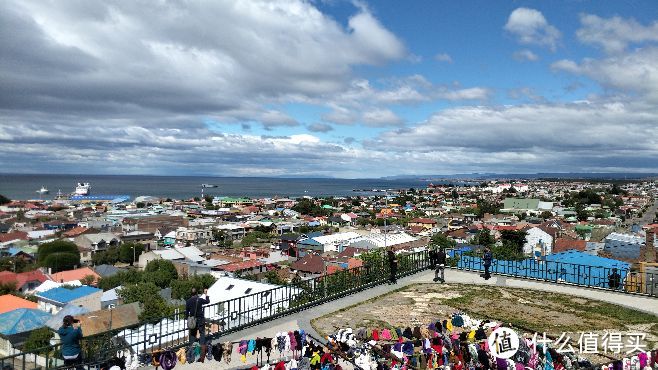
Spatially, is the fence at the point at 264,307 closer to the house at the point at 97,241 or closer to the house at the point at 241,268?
the house at the point at 241,268

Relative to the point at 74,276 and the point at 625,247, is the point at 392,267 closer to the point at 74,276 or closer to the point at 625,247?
the point at 625,247

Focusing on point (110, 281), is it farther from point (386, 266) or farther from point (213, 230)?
point (213, 230)

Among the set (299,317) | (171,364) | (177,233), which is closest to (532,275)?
(299,317)

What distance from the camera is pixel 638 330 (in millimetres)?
11742

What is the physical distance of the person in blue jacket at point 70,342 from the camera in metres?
7.91

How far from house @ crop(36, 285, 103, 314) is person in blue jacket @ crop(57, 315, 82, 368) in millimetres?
27902

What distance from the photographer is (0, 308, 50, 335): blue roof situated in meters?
26.7

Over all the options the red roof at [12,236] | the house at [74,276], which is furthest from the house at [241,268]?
the red roof at [12,236]

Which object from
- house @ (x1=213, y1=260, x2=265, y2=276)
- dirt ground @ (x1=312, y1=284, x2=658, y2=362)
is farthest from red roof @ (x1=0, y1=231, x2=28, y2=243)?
dirt ground @ (x1=312, y1=284, x2=658, y2=362)

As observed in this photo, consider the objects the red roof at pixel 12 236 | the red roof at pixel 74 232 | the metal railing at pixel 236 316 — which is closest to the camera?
the metal railing at pixel 236 316

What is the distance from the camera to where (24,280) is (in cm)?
4116

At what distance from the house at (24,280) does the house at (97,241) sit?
66.2 ft

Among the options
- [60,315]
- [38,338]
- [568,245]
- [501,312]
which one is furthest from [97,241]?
[501,312]

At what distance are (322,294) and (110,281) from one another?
32.6m
